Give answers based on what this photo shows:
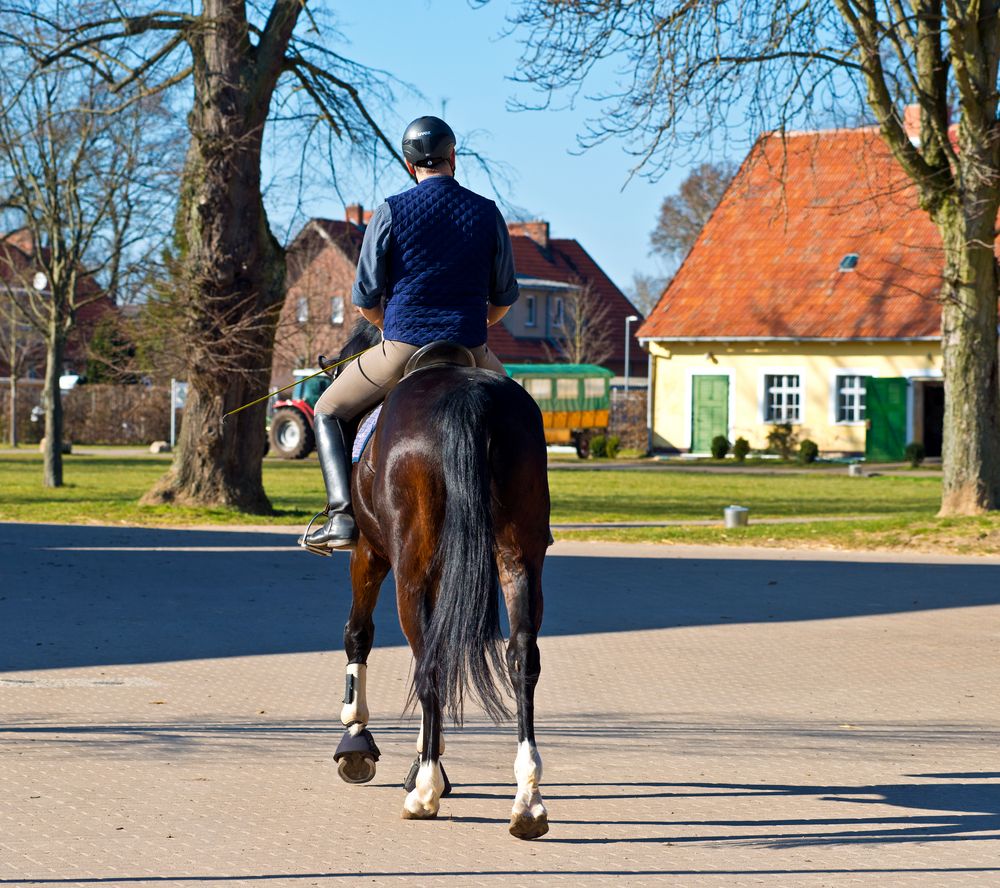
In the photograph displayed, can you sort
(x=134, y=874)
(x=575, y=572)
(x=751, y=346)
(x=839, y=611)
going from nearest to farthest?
(x=134, y=874) → (x=839, y=611) → (x=575, y=572) → (x=751, y=346)

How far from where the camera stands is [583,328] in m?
78.2

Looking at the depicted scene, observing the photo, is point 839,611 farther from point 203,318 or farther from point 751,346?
point 751,346

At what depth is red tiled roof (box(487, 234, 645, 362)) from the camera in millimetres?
79062

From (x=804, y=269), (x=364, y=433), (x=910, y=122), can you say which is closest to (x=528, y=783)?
(x=364, y=433)

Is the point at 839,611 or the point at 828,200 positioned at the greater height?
the point at 828,200

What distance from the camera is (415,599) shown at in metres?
5.79

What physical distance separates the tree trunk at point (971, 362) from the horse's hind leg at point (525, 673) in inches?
602

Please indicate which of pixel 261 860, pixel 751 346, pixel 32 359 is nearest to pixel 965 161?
pixel 261 860

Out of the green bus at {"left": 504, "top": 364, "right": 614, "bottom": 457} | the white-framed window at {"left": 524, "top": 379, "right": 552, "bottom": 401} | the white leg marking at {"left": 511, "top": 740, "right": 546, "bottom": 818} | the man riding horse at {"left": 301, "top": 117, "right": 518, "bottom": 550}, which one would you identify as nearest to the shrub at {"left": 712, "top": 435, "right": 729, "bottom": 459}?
the green bus at {"left": 504, "top": 364, "right": 614, "bottom": 457}

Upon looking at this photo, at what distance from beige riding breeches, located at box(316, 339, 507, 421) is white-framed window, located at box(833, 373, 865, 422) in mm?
43183

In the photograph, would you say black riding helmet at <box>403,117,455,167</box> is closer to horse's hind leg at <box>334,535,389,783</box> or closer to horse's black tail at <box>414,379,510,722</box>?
horse's black tail at <box>414,379,510,722</box>

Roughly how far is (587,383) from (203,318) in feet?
109

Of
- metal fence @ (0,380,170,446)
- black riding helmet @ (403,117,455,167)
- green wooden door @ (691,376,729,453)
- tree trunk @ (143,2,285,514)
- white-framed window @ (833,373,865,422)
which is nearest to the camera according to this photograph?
black riding helmet @ (403,117,455,167)

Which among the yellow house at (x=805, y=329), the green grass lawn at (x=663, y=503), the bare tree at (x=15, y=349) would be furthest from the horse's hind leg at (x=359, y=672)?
the bare tree at (x=15, y=349)
